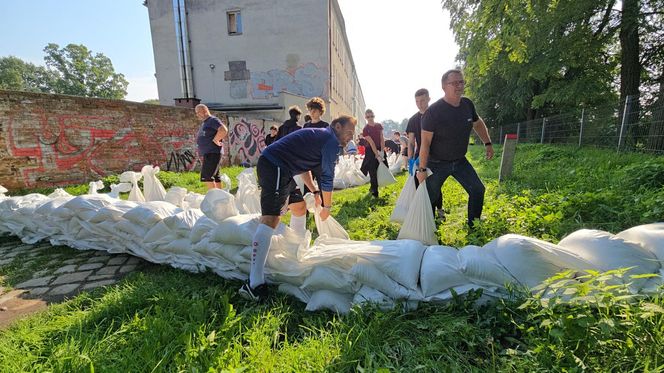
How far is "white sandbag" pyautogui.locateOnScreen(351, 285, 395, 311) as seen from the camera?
73.2 inches

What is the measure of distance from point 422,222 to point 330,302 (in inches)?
52.5

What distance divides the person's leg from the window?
2211 centimetres

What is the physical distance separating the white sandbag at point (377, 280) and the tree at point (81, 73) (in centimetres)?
6496

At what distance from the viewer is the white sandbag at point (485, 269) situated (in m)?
1.74

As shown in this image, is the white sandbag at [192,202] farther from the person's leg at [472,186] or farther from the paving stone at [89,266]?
the person's leg at [472,186]


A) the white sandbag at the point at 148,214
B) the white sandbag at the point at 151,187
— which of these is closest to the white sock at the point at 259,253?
the white sandbag at the point at 148,214

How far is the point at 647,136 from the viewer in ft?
19.7

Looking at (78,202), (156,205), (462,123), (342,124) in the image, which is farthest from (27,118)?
(462,123)

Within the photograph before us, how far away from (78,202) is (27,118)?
5.49 m

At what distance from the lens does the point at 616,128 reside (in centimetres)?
721

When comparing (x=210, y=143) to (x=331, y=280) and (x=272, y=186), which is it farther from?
(x=331, y=280)

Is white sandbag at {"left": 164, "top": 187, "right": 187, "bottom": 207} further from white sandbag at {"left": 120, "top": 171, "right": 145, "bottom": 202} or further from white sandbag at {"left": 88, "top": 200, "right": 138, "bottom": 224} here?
white sandbag at {"left": 88, "top": 200, "right": 138, "bottom": 224}

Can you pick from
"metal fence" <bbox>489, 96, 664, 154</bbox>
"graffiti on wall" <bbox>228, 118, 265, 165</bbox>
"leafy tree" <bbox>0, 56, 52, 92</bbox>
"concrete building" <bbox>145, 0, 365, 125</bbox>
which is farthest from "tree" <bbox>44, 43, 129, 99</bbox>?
"metal fence" <bbox>489, 96, 664, 154</bbox>

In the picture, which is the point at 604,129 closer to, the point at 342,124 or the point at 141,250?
the point at 342,124
